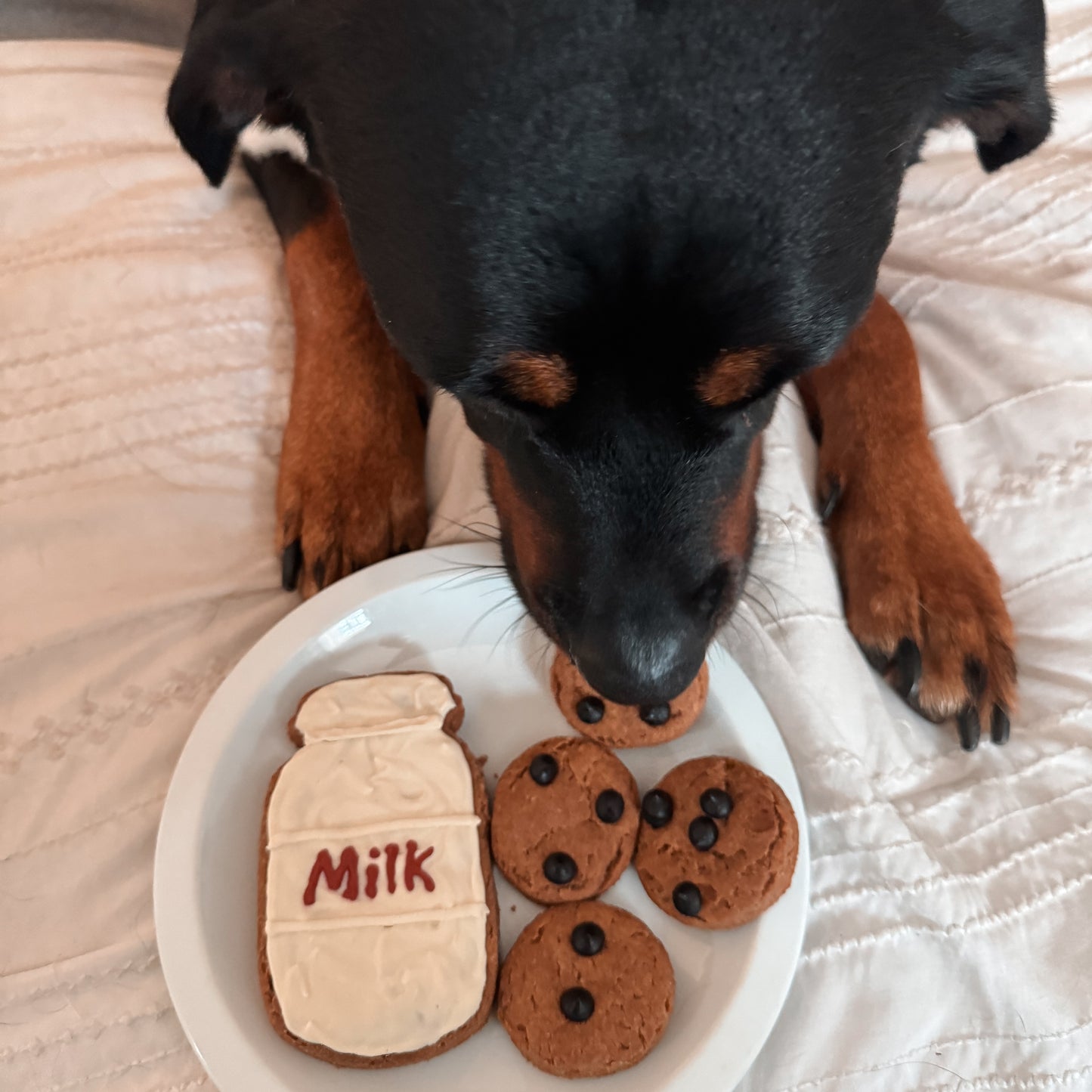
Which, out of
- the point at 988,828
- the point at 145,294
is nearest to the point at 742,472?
the point at 988,828

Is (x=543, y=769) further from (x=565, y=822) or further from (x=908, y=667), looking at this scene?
(x=908, y=667)

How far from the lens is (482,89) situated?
2.89 feet

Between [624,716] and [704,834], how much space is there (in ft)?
0.68

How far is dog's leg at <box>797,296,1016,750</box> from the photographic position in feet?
4.40

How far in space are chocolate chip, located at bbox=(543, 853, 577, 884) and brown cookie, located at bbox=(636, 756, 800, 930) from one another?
0.12m

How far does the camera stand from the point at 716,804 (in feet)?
4.09

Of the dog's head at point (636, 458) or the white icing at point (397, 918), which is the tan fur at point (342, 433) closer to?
the dog's head at point (636, 458)

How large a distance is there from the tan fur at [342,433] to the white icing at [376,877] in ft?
0.85

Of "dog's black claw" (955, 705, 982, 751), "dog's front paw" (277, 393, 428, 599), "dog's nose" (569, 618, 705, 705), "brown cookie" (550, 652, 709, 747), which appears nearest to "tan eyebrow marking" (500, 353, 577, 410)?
"dog's nose" (569, 618, 705, 705)

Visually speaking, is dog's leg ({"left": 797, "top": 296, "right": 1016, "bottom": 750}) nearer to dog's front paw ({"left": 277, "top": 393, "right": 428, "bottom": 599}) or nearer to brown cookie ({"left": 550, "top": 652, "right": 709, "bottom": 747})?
brown cookie ({"left": 550, "top": 652, "right": 709, "bottom": 747})

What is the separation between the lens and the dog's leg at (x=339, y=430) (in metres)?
1.48

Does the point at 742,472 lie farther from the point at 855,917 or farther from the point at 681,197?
the point at 855,917

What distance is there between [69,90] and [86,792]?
1.49 metres

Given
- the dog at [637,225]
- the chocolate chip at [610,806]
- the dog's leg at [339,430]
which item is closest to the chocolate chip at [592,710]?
the chocolate chip at [610,806]
